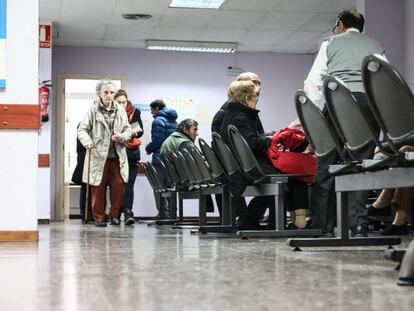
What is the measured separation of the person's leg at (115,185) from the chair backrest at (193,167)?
2.91 ft

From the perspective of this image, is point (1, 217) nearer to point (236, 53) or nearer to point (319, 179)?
point (319, 179)

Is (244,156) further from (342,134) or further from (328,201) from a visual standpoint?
(342,134)

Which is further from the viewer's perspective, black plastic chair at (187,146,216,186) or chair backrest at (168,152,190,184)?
chair backrest at (168,152,190,184)

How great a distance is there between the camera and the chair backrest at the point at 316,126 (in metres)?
3.20

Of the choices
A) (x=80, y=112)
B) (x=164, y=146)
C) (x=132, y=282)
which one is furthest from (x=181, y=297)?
(x=80, y=112)

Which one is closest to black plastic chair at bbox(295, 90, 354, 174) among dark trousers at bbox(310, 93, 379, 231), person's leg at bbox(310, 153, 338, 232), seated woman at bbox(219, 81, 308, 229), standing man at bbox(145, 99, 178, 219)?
dark trousers at bbox(310, 93, 379, 231)

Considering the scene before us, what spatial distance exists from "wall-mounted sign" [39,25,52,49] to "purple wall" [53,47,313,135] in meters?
1.41

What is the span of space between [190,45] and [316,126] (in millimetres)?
8000

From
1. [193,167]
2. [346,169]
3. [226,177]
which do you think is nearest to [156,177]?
[193,167]

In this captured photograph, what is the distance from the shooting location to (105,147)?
21.7ft

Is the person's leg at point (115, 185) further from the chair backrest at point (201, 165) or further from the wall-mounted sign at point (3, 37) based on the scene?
the wall-mounted sign at point (3, 37)

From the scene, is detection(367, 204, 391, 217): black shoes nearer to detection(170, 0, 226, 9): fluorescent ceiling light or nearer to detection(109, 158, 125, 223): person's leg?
detection(109, 158, 125, 223): person's leg

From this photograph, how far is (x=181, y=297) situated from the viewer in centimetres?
158

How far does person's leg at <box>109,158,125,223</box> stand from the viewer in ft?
21.6
